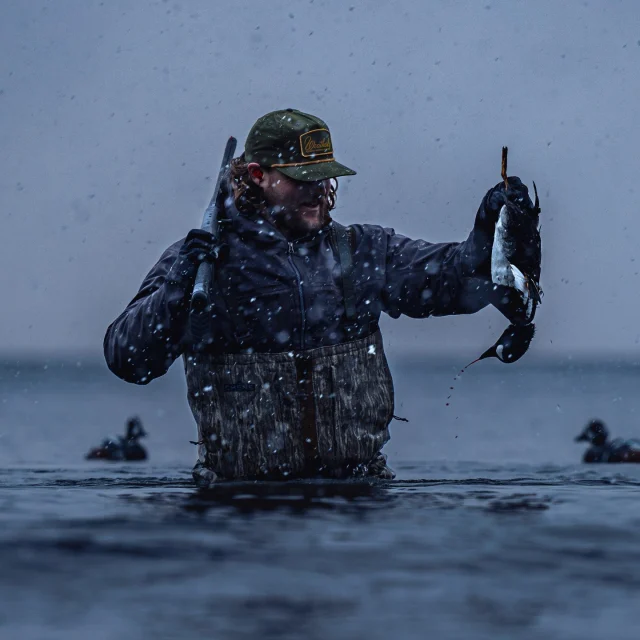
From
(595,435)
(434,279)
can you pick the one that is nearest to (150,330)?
(434,279)

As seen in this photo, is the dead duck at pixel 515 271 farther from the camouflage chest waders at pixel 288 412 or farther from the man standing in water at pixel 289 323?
the camouflage chest waders at pixel 288 412

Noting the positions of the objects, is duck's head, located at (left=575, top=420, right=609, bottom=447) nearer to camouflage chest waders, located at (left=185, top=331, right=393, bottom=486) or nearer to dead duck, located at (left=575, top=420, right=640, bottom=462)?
dead duck, located at (left=575, top=420, right=640, bottom=462)

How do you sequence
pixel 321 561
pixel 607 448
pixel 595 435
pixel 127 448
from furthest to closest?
pixel 127 448, pixel 595 435, pixel 607 448, pixel 321 561

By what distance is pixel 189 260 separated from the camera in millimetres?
4559

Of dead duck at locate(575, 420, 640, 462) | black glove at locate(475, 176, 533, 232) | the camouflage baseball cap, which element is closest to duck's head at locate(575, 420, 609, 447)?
dead duck at locate(575, 420, 640, 462)

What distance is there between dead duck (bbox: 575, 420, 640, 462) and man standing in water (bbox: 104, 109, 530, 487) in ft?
30.7

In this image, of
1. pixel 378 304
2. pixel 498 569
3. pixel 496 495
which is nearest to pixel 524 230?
pixel 378 304

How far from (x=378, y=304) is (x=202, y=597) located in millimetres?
2832

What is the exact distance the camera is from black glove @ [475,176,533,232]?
4648mm

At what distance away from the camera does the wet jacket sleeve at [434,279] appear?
5000mm

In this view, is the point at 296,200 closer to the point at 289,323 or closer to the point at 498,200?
the point at 289,323

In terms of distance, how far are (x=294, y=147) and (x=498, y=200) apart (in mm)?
904

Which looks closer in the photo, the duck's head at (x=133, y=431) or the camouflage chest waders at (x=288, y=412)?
the camouflage chest waders at (x=288, y=412)

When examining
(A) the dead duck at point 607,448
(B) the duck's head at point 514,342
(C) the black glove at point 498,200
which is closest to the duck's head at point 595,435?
(A) the dead duck at point 607,448
